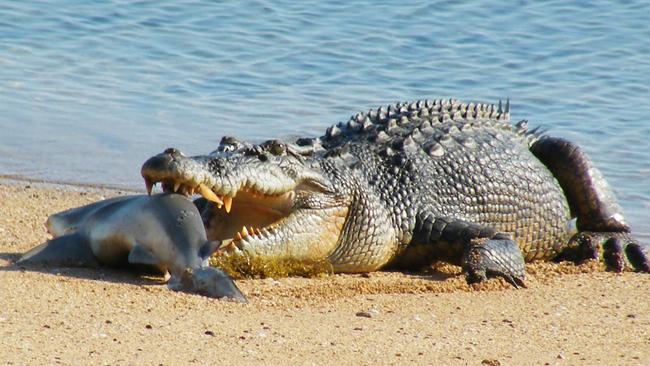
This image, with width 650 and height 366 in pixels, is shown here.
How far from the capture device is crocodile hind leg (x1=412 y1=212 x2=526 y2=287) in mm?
8172

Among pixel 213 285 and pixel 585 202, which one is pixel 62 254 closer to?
pixel 213 285

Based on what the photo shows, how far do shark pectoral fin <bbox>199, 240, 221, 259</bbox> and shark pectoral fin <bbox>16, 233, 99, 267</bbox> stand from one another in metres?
0.79

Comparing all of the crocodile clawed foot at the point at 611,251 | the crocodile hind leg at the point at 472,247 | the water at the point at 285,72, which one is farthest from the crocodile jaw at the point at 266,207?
the water at the point at 285,72

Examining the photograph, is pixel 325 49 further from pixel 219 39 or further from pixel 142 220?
pixel 142 220

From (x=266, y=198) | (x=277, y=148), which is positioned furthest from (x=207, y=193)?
(x=277, y=148)

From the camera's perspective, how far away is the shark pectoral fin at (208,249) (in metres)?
7.29

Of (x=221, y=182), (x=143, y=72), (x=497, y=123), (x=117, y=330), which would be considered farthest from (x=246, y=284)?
(x=143, y=72)

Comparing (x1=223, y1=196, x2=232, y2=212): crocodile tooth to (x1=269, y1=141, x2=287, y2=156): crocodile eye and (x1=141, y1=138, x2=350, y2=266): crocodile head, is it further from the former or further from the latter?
(x1=269, y1=141, x2=287, y2=156): crocodile eye

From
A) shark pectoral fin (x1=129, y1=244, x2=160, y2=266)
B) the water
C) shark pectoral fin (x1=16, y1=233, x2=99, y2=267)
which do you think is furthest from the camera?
the water

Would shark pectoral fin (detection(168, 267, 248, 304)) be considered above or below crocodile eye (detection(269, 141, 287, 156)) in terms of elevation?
below

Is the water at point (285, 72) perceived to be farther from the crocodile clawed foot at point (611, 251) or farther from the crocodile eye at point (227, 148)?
the crocodile eye at point (227, 148)

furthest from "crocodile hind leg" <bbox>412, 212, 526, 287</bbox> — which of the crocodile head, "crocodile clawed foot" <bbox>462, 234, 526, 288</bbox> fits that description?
the crocodile head

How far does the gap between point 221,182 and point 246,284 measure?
0.65 meters

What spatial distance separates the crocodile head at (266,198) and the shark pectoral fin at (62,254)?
70 centimetres
